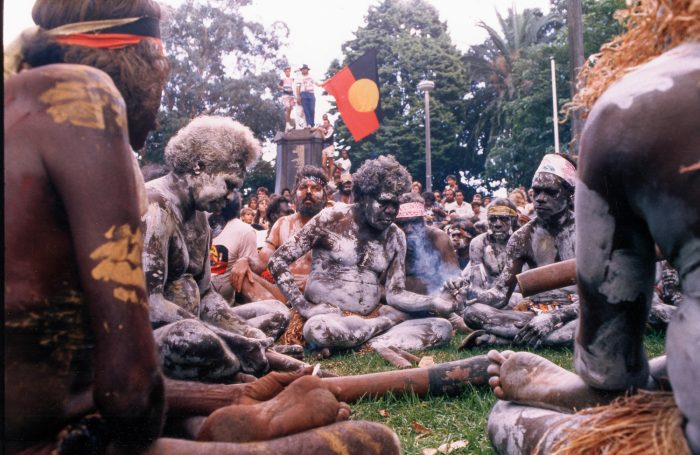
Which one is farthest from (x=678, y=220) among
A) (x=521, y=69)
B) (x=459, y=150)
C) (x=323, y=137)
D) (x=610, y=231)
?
(x=459, y=150)

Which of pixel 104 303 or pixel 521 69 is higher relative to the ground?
pixel 521 69

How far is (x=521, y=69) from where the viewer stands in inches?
1383

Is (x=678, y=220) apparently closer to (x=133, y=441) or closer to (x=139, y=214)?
(x=139, y=214)

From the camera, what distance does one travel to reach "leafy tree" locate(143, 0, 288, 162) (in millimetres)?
26188

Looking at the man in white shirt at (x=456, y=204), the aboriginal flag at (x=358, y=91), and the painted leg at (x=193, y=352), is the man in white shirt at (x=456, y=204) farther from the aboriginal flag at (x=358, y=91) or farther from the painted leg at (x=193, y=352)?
the painted leg at (x=193, y=352)

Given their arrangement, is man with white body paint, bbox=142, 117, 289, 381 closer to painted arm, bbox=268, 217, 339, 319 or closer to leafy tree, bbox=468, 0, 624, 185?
painted arm, bbox=268, 217, 339, 319

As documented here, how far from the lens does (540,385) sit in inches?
101

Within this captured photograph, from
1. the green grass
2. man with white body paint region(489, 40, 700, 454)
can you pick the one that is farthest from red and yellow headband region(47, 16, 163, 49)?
the green grass

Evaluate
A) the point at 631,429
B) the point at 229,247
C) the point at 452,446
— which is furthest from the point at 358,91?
the point at 631,429

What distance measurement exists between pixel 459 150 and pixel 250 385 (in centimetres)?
4000

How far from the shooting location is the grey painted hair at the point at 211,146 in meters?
3.77

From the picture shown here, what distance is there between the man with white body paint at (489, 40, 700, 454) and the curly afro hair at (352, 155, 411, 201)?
14.0 ft

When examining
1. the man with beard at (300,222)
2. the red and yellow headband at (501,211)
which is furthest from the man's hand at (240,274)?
the red and yellow headband at (501,211)

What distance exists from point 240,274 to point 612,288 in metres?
5.49
